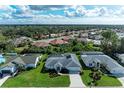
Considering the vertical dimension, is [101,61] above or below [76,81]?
above

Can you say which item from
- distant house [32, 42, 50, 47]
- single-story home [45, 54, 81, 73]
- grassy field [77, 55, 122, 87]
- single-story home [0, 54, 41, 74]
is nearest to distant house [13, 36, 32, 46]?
distant house [32, 42, 50, 47]

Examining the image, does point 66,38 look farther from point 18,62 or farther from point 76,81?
point 18,62

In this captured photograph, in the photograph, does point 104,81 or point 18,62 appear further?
point 18,62

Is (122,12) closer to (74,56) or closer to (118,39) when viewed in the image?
(118,39)

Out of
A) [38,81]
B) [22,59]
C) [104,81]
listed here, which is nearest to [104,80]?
[104,81]

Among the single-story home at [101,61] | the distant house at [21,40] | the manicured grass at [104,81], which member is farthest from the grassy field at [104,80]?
the distant house at [21,40]
